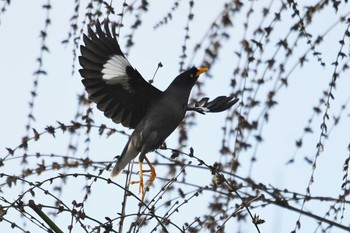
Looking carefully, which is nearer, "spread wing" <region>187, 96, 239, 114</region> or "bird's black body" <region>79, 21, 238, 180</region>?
"bird's black body" <region>79, 21, 238, 180</region>

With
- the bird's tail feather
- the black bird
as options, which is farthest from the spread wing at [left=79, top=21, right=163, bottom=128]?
the bird's tail feather

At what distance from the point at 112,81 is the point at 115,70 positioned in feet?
0.23

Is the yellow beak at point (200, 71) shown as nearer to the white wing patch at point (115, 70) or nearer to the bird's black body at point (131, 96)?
the bird's black body at point (131, 96)

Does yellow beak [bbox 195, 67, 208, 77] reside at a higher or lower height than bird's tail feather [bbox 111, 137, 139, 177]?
higher

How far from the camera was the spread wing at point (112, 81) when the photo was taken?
3.31 m

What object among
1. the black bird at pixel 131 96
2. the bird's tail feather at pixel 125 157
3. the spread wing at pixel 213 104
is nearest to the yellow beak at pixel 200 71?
the black bird at pixel 131 96

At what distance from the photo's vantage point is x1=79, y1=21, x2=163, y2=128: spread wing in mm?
3307

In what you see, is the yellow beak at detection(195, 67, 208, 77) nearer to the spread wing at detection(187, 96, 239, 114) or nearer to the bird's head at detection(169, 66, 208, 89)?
the bird's head at detection(169, 66, 208, 89)

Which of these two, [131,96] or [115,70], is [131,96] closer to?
[131,96]

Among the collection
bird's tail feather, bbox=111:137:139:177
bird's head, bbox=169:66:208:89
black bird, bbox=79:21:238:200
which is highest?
bird's head, bbox=169:66:208:89

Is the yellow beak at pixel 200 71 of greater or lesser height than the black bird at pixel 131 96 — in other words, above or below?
above

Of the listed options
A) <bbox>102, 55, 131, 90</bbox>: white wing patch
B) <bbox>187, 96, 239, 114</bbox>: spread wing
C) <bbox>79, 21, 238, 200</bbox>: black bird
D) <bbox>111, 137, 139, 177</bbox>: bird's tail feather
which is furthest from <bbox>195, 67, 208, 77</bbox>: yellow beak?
<bbox>111, 137, 139, 177</bbox>: bird's tail feather

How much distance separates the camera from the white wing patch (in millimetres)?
3348

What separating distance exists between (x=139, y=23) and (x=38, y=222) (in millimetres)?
1572
